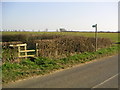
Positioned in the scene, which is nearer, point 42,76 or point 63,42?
point 42,76

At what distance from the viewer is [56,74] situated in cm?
974

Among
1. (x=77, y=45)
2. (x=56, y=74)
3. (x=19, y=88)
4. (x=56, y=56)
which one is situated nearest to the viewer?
(x=19, y=88)

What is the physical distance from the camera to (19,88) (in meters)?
7.29

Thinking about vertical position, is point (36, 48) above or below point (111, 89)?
above

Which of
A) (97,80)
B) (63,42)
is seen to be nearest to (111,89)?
(97,80)

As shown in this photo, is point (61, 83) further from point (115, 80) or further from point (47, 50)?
point (47, 50)

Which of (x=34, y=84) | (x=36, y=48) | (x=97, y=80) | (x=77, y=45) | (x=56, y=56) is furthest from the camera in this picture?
(x=77, y=45)

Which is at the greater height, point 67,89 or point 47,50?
point 47,50

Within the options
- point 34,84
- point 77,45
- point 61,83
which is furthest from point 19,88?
point 77,45

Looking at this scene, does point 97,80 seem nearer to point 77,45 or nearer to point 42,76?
point 42,76

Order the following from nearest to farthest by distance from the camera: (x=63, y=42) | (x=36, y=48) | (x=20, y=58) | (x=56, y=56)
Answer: (x=20, y=58), (x=36, y=48), (x=56, y=56), (x=63, y=42)

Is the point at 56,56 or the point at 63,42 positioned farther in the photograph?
the point at 63,42

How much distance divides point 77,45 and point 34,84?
10.5 meters

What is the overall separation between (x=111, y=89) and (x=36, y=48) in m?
7.55
